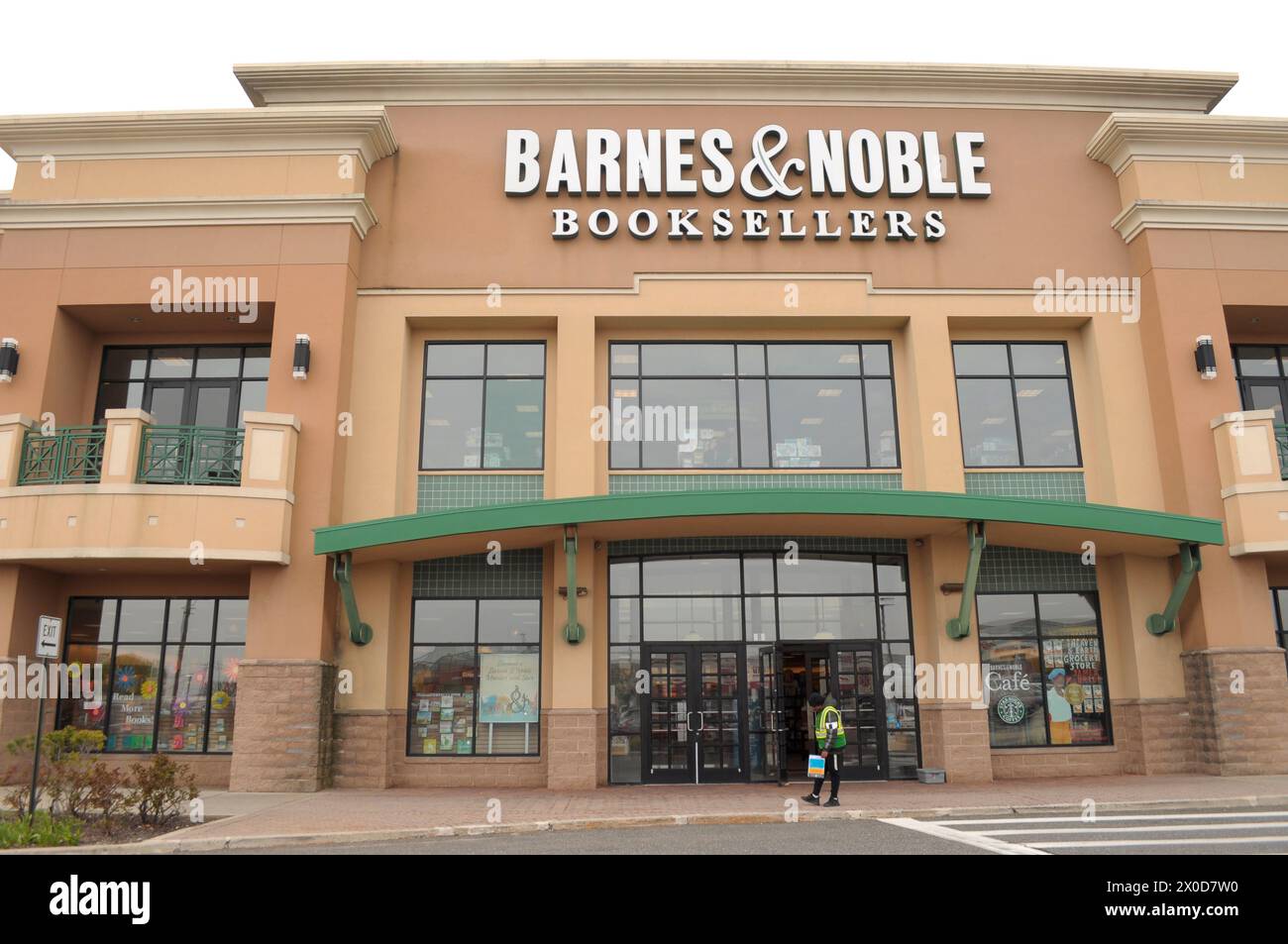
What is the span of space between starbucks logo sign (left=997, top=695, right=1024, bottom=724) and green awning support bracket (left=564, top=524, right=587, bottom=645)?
25.8ft

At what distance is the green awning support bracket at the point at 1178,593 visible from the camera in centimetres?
1709


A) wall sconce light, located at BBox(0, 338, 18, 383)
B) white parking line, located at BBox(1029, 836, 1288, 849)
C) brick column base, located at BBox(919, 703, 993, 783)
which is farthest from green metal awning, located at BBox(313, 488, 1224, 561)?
wall sconce light, located at BBox(0, 338, 18, 383)

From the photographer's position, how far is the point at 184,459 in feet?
56.5

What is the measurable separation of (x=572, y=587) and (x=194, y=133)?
452 inches

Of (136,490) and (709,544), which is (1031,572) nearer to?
(709,544)

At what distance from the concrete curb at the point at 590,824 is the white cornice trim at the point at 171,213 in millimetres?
11139

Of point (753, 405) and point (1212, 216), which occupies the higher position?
point (1212, 216)

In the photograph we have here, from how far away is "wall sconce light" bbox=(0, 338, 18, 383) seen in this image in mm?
17969

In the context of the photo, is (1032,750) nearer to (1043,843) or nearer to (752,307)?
(1043,843)

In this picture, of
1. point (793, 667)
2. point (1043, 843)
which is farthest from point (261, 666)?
point (1043, 843)

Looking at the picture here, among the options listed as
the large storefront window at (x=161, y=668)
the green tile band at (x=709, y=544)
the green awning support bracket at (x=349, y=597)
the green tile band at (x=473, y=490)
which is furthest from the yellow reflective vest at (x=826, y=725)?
the large storefront window at (x=161, y=668)

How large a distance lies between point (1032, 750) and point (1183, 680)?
10.0ft

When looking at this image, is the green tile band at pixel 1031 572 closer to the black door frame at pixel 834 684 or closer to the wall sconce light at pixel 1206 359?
the black door frame at pixel 834 684

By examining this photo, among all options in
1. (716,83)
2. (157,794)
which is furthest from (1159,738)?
(157,794)
